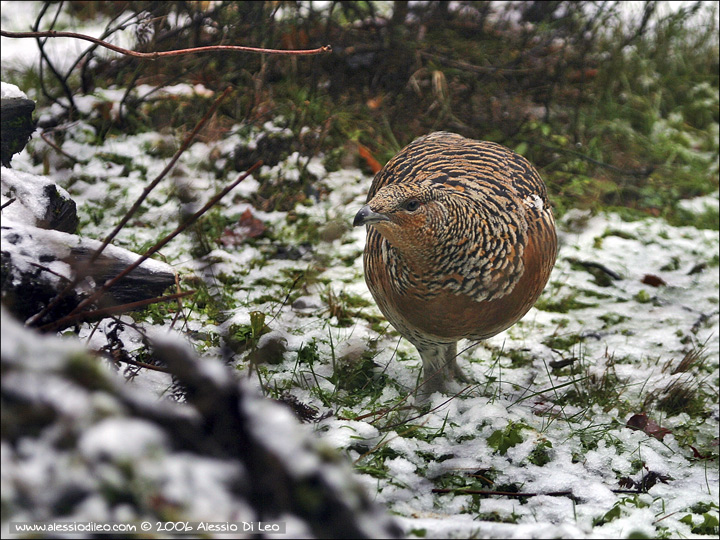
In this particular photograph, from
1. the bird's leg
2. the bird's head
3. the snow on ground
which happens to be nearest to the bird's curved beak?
the bird's head

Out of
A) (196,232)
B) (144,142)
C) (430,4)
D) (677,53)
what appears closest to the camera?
(196,232)

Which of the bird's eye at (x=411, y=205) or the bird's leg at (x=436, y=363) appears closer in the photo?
the bird's eye at (x=411, y=205)

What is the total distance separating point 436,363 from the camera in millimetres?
3012

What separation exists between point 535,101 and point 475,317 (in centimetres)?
342

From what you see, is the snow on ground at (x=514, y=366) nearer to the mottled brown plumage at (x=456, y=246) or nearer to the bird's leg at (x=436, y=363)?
the bird's leg at (x=436, y=363)

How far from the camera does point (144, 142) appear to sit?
4.64m

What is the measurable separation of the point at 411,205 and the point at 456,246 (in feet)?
0.80

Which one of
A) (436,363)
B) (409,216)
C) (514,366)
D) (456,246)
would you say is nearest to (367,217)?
(409,216)

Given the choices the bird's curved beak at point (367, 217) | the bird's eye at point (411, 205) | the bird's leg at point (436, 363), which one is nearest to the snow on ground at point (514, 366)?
the bird's leg at point (436, 363)

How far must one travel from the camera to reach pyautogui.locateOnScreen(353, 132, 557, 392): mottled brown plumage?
7.73 feet

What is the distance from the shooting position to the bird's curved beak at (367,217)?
7.40 feet

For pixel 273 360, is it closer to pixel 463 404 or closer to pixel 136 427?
pixel 463 404

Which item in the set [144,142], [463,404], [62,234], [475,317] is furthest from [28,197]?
[144,142]

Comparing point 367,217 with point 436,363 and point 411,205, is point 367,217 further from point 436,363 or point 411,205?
point 436,363
